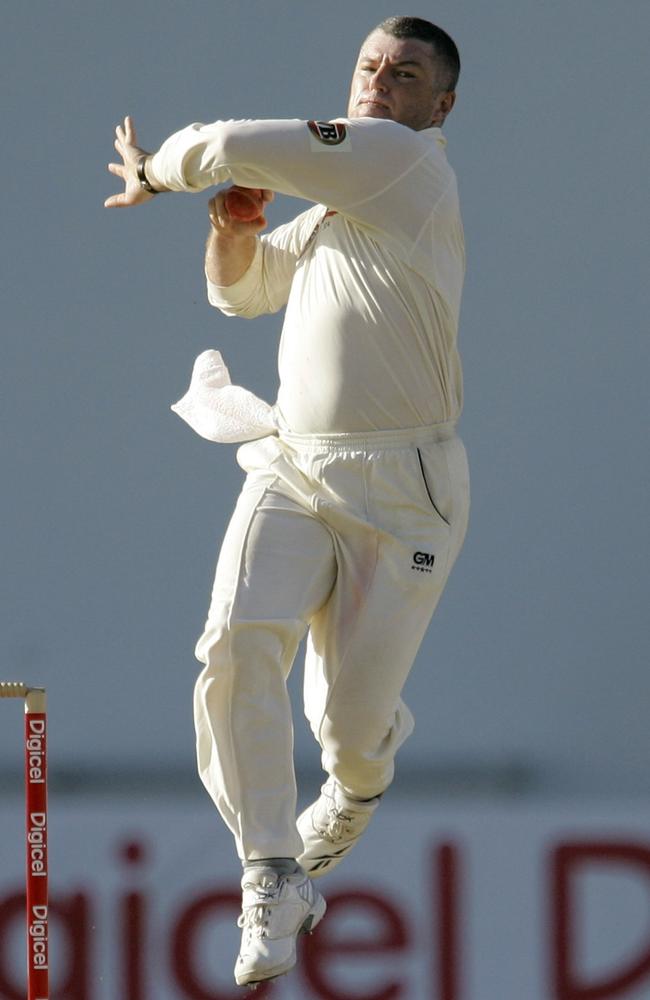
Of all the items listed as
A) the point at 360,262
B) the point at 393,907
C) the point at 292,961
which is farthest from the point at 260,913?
the point at 393,907

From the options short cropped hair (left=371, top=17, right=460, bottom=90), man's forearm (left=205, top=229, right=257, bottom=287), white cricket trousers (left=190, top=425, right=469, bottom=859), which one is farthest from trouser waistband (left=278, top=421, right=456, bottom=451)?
short cropped hair (left=371, top=17, right=460, bottom=90)

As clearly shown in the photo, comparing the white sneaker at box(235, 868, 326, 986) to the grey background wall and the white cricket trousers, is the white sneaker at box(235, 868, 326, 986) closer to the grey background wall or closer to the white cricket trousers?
the white cricket trousers

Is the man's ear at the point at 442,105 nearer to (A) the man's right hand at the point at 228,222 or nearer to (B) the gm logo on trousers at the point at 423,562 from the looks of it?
(A) the man's right hand at the point at 228,222

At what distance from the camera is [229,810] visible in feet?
16.3

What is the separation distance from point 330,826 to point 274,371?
3.61 meters

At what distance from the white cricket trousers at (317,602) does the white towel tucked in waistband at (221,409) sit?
0.19 feet

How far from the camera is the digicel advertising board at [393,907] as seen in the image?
7551 millimetres

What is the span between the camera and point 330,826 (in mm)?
5355

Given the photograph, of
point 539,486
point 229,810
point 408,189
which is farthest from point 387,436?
point 539,486

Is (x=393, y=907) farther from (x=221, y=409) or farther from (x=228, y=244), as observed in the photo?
(x=228, y=244)

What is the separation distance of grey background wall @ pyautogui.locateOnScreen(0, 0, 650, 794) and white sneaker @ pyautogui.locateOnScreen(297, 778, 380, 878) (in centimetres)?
331

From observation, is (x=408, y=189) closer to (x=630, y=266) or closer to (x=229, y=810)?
(x=229, y=810)

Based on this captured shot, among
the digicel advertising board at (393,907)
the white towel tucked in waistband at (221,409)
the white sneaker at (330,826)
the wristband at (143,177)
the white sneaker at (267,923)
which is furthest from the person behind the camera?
the digicel advertising board at (393,907)

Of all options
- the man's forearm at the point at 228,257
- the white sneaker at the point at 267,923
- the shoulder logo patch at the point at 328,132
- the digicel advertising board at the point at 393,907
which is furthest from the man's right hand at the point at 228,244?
the digicel advertising board at the point at 393,907
